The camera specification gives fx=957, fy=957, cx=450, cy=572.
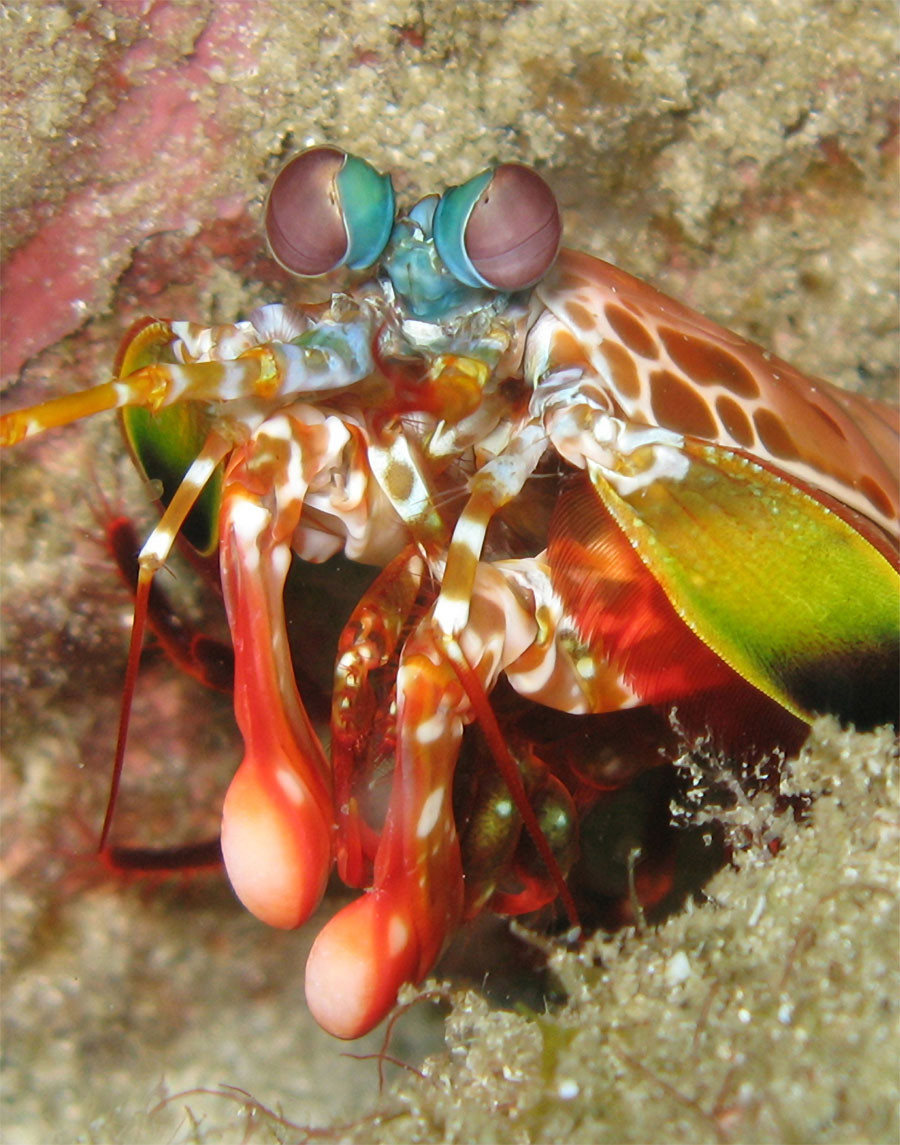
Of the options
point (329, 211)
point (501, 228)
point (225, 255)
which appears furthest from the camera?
point (225, 255)

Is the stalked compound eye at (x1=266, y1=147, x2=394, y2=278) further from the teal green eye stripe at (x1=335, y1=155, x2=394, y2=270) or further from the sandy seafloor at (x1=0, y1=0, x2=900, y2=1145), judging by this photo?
the sandy seafloor at (x1=0, y1=0, x2=900, y2=1145)

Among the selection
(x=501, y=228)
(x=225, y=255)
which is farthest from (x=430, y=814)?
(x=225, y=255)

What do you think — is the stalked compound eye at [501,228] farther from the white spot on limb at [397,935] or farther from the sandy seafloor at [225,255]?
the white spot on limb at [397,935]

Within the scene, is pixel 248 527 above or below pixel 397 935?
above

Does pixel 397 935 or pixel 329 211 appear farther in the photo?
pixel 329 211

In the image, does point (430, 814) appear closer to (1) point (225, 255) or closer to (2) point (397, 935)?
(2) point (397, 935)

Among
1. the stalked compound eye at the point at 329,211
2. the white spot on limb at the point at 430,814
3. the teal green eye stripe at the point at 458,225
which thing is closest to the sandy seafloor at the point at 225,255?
the white spot on limb at the point at 430,814

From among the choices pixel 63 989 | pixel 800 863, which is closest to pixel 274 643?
pixel 800 863
